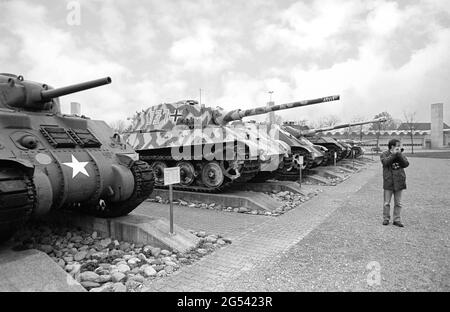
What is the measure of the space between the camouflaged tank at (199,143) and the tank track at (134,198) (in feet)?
12.5

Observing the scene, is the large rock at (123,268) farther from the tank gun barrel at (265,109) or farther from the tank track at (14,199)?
the tank gun barrel at (265,109)

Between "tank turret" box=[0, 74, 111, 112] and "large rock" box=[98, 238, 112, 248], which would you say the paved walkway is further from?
"tank turret" box=[0, 74, 111, 112]

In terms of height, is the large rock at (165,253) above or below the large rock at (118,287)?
above

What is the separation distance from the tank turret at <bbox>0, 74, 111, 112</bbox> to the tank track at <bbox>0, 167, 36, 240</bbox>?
2123 mm

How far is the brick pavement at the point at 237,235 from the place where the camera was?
15.1ft

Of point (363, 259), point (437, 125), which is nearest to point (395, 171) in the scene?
point (363, 259)

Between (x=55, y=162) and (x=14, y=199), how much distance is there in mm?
1181

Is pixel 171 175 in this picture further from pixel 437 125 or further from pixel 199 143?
pixel 437 125

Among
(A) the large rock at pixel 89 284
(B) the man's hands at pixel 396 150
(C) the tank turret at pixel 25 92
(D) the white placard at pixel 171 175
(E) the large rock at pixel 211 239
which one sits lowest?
(A) the large rock at pixel 89 284

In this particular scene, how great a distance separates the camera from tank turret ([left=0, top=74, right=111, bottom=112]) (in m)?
6.22

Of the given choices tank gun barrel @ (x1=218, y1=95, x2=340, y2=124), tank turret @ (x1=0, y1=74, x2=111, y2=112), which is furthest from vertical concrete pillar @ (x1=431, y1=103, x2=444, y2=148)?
tank turret @ (x1=0, y1=74, x2=111, y2=112)

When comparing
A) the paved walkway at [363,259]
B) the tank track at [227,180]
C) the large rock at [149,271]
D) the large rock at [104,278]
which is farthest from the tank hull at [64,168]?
the tank track at [227,180]
